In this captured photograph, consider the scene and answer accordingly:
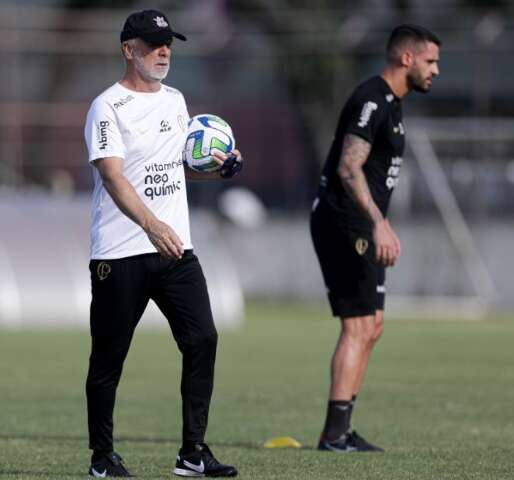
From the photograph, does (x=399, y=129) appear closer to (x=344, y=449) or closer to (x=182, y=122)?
(x=344, y=449)

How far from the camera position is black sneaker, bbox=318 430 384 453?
30.5ft

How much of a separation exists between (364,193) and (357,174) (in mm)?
126

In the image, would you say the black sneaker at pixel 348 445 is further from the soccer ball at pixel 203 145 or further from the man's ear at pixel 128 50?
the man's ear at pixel 128 50

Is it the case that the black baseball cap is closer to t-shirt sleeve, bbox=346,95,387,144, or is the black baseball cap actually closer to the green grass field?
t-shirt sleeve, bbox=346,95,387,144

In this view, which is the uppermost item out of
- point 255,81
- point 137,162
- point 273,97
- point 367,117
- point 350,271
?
point 255,81

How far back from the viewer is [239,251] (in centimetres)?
2981

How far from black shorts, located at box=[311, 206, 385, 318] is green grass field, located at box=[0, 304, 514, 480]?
0.90m

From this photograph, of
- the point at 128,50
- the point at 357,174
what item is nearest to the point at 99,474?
the point at 128,50

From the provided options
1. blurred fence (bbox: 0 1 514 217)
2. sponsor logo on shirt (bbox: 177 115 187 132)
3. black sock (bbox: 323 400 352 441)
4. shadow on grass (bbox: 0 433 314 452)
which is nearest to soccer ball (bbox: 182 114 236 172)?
sponsor logo on shirt (bbox: 177 115 187 132)

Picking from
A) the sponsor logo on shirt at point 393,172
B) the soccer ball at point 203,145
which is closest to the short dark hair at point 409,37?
the sponsor logo on shirt at point 393,172

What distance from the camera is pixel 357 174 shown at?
938 cm

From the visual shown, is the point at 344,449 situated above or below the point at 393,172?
below

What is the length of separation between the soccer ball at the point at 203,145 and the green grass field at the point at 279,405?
1649mm

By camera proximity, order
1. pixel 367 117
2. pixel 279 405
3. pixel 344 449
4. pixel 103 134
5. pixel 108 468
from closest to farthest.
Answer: pixel 103 134 < pixel 108 468 < pixel 344 449 < pixel 367 117 < pixel 279 405
